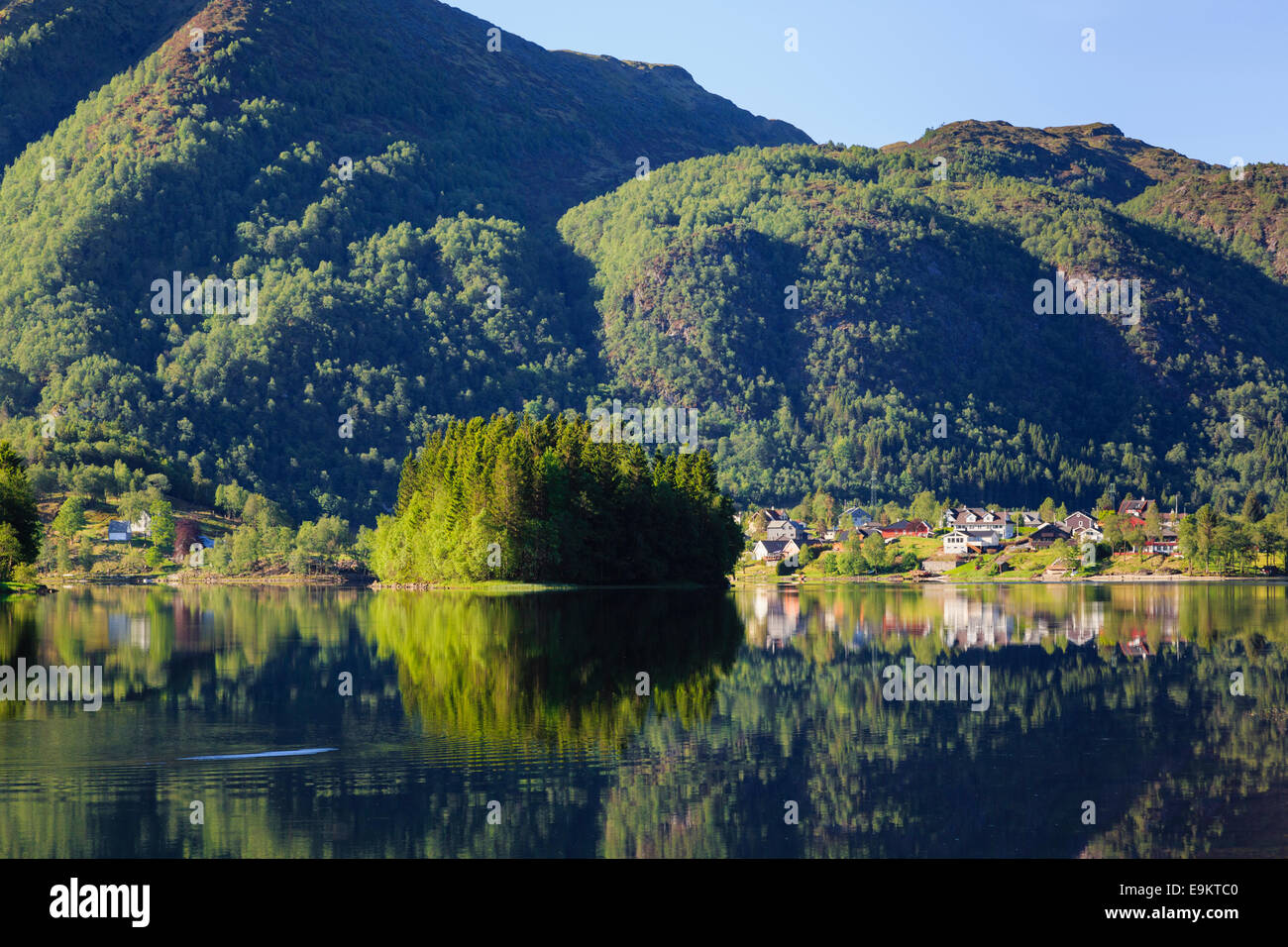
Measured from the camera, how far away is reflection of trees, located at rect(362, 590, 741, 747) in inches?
1642

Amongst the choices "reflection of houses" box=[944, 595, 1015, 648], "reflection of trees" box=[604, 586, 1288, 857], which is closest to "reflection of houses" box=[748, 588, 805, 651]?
"reflection of houses" box=[944, 595, 1015, 648]

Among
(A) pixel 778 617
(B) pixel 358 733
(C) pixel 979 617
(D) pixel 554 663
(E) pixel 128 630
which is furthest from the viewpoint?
(A) pixel 778 617

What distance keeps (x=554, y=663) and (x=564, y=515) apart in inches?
2722

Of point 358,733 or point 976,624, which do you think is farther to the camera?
point 976,624

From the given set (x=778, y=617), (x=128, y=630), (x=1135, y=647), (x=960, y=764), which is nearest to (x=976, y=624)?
(x=778, y=617)

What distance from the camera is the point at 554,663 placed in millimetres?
56906

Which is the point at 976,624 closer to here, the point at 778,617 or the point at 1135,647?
the point at 778,617

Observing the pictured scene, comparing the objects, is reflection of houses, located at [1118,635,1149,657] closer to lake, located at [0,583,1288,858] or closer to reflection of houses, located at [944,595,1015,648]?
lake, located at [0,583,1288,858]

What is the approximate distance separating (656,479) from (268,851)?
112 m

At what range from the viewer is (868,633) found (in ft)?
267

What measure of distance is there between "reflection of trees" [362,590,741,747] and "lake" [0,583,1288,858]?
27 cm
